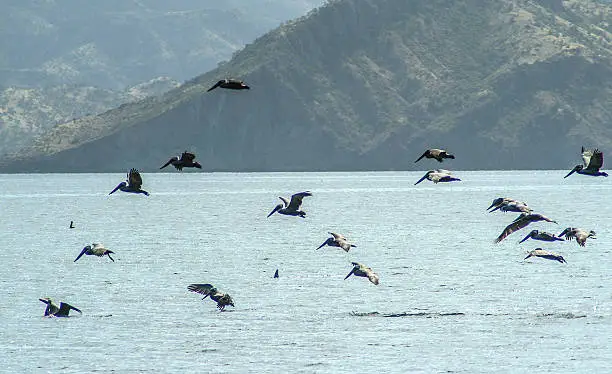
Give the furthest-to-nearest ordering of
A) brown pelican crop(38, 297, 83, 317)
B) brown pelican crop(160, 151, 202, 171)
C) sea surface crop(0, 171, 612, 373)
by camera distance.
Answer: brown pelican crop(38, 297, 83, 317) < sea surface crop(0, 171, 612, 373) < brown pelican crop(160, 151, 202, 171)

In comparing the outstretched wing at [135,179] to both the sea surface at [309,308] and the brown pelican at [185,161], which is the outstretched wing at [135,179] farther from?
the sea surface at [309,308]

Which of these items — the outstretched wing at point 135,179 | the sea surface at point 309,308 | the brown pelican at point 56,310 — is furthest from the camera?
the brown pelican at point 56,310

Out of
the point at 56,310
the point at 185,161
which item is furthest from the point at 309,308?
the point at 185,161

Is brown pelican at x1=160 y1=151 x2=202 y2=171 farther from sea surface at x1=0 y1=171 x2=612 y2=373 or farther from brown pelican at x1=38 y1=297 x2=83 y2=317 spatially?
brown pelican at x1=38 y1=297 x2=83 y2=317

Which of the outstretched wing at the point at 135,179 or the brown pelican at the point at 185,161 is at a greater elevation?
the brown pelican at the point at 185,161

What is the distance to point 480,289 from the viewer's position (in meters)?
67.9

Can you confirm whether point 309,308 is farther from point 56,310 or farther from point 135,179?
point 135,179

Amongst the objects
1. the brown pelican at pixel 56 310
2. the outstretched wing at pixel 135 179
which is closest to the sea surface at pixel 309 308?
the brown pelican at pixel 56 310

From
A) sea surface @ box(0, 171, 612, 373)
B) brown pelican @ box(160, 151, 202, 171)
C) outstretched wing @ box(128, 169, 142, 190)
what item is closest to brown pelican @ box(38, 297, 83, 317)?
sea surface @ box(0, 171, 612, 373)

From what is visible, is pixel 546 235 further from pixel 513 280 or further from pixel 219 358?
pixel 219 358

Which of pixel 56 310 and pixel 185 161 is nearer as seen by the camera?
pixel 185 161

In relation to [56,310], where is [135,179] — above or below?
above

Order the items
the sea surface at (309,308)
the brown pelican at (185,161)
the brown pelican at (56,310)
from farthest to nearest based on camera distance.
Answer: the brown pelican at (56,310), the sea surface at (309,308), the brown pelican at (185,161)

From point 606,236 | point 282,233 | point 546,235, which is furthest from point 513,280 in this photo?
point 282,233
